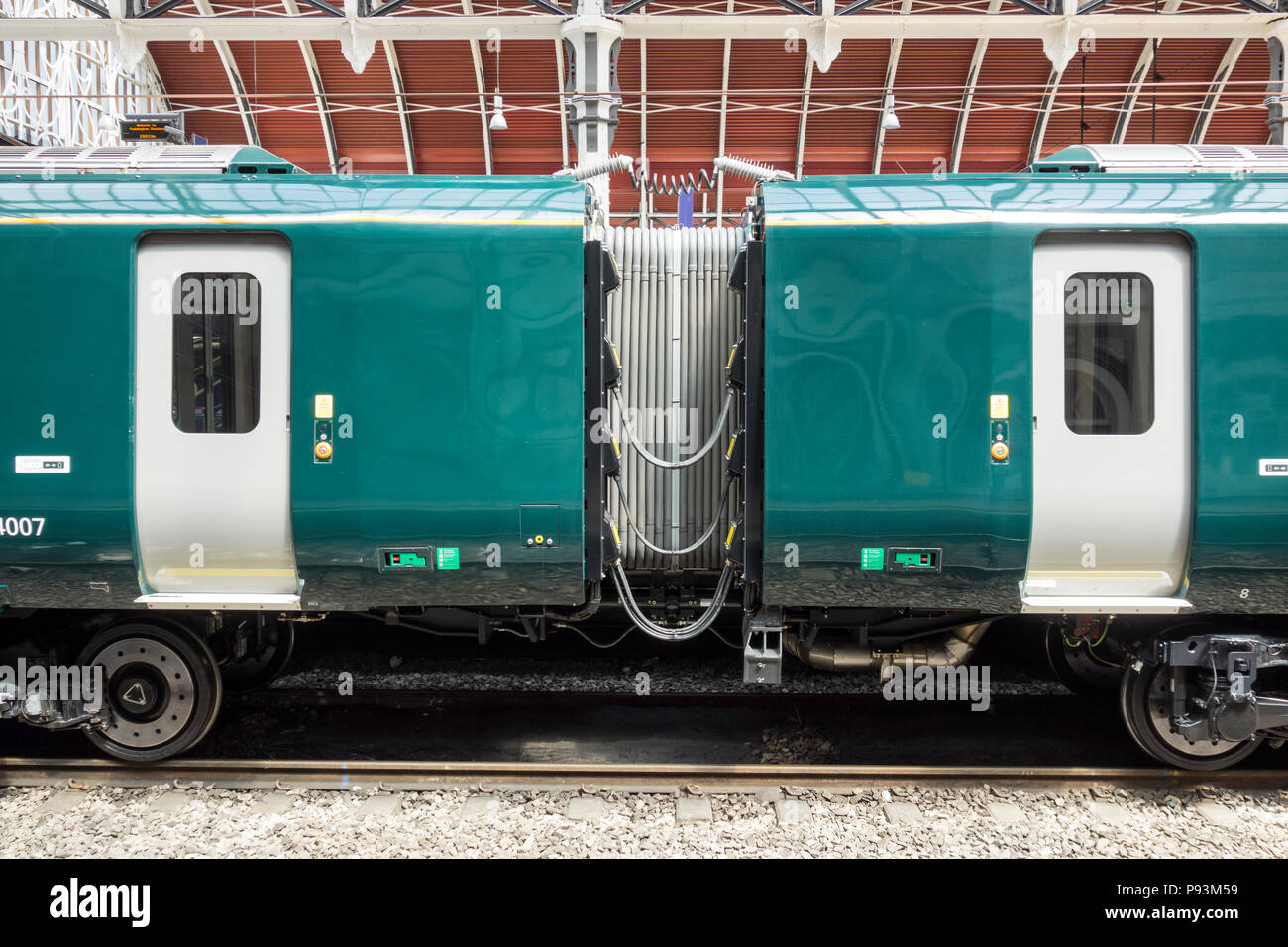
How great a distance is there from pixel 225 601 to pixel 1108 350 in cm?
553

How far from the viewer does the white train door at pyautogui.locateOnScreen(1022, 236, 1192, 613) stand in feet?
16.8

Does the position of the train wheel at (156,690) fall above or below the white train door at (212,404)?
below

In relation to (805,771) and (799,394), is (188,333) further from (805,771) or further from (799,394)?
A: (805,771)

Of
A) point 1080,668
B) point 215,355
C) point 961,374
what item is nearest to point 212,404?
point 215,355

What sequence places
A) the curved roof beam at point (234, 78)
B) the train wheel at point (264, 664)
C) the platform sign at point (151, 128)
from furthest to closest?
the curved roof beam at point (234, 78)
the train wheel at point (264, 664)
the platform sign at point (151, 128)

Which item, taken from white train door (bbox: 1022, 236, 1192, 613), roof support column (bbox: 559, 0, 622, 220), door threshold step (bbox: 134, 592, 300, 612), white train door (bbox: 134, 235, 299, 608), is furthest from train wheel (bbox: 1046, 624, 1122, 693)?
roof support column (bbox: 559, 0, 622, 220)

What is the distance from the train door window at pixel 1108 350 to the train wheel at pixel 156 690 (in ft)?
18.7

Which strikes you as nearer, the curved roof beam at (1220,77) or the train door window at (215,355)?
the train door window at (215,355)

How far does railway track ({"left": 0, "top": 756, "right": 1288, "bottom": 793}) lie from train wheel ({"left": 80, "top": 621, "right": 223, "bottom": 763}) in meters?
0.17

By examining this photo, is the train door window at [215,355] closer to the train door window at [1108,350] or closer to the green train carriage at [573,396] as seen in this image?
the green train carriage at [573,396]

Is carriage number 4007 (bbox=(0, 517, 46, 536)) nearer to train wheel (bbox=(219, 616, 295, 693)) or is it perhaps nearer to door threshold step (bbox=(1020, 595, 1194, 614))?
train wheel (bbox=(219, 616, 295, 693))

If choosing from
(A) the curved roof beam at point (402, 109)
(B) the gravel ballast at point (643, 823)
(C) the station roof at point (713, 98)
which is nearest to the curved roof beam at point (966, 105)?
(C) the station roof at point (713, 98)

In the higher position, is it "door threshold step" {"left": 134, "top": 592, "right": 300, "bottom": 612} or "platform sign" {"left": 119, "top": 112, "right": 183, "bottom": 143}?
"platform sign" {"left": 119, "top": 112, "right": 183, "bottom": 143}

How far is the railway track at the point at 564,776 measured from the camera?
556cm
